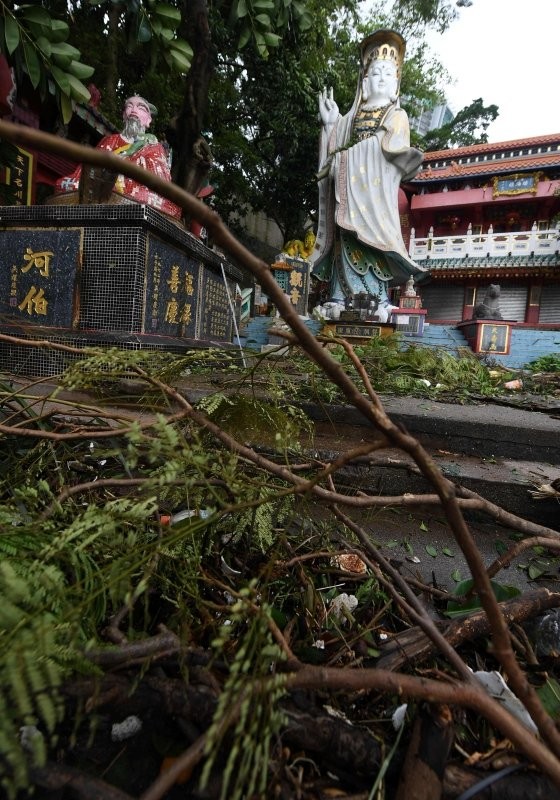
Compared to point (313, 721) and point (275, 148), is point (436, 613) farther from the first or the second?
point (275, 148)

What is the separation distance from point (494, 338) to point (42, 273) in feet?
30.1

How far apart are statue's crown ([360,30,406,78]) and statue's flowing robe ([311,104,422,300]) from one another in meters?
1.09

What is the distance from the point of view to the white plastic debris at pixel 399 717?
66 centimetres

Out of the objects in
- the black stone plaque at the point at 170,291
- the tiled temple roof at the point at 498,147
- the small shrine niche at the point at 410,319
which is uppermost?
the tiled temple roof at the point at 498,147

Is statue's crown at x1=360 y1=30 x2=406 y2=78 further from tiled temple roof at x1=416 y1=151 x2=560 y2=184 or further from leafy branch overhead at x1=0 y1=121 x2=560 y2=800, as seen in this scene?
Answer: leafy branch overhead at x1=0 y1=121 x2=560 y2=800

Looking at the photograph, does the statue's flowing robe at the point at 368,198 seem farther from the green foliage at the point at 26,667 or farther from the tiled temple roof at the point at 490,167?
the green foliage at the point at 26,667

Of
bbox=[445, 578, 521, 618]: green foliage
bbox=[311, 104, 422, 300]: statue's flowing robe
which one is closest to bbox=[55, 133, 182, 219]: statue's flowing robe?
bbox=[445, 578, 521, 618]: green foliage

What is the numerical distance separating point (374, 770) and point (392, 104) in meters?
11.8

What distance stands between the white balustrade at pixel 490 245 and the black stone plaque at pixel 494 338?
6133mm

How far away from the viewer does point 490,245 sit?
46.9ft

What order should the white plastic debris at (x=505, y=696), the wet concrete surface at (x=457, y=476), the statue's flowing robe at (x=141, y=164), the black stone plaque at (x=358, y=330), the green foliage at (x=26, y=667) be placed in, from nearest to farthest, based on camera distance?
1. the green foliage at (x=26, y=667)
2. the white plastic debris at (x=505, y=696)
3. the wet concrete surface at (x=457, y=476)
4. the statue's flowing robe at (x=141, y=164)
5. the black stone plaque at (x=358, y=330)

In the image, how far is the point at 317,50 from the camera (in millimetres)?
11039

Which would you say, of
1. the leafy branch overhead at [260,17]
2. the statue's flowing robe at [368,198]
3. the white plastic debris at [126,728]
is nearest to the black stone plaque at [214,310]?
the leafy branch overhead at [260,17]

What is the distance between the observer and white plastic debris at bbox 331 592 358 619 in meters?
0.95
